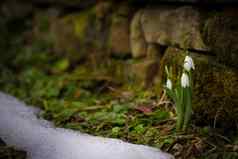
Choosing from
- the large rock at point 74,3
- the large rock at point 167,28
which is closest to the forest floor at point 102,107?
the large rock at point 167,28

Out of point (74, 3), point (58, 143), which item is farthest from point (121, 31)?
point (58, 143)

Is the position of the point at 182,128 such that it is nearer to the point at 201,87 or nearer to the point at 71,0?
the point at 201,87

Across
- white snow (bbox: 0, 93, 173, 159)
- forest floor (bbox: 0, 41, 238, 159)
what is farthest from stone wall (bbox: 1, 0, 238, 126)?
white snow (bbox: 0, 93, 173, 159)

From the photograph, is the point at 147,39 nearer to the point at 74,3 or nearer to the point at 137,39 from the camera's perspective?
the point at 137,39

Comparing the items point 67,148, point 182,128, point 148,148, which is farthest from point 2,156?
point 182,128

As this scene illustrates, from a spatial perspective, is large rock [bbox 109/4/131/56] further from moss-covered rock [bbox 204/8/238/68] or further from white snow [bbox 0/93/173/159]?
white snow [bbox 0/93/173/159]

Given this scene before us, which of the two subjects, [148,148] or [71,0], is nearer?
[148,148]

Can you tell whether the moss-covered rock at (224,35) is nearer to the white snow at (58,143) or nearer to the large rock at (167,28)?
the large rock at (167,28)
